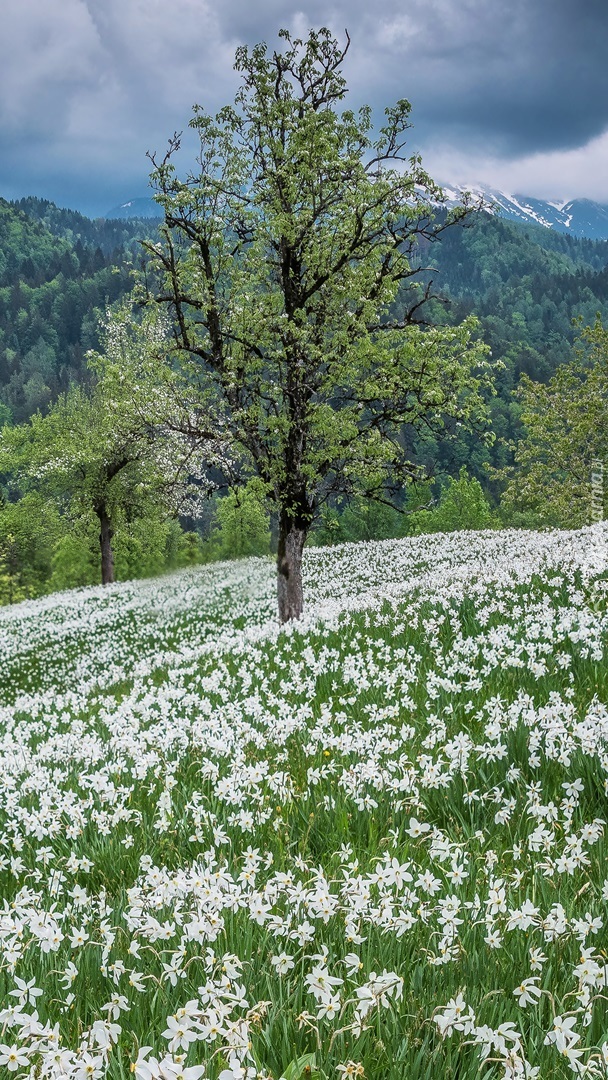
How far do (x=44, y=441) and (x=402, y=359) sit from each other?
34.1 meters

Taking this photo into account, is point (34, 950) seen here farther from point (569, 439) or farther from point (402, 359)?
point (569, 439)

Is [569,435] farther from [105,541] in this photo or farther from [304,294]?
[105,541]

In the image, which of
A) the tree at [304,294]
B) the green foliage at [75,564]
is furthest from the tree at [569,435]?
the green foliage at [75,564]

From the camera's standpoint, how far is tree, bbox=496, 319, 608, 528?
3541 cm

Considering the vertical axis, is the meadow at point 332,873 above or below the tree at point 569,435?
below

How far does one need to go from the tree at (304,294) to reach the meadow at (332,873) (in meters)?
6.40

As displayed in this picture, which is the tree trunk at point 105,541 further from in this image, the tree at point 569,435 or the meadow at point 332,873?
the meadow at point 332,873

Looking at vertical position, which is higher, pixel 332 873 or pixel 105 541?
pixel 105 541

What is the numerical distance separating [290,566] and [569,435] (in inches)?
1058

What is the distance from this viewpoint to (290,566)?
16.1 metres

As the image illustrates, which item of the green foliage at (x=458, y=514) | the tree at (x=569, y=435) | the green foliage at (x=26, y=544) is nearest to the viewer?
the tree at (x=569, y=435)

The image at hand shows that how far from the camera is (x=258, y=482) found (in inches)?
575

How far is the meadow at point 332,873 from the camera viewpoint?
199 centimetres

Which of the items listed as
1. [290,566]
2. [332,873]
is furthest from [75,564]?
[332,873]
